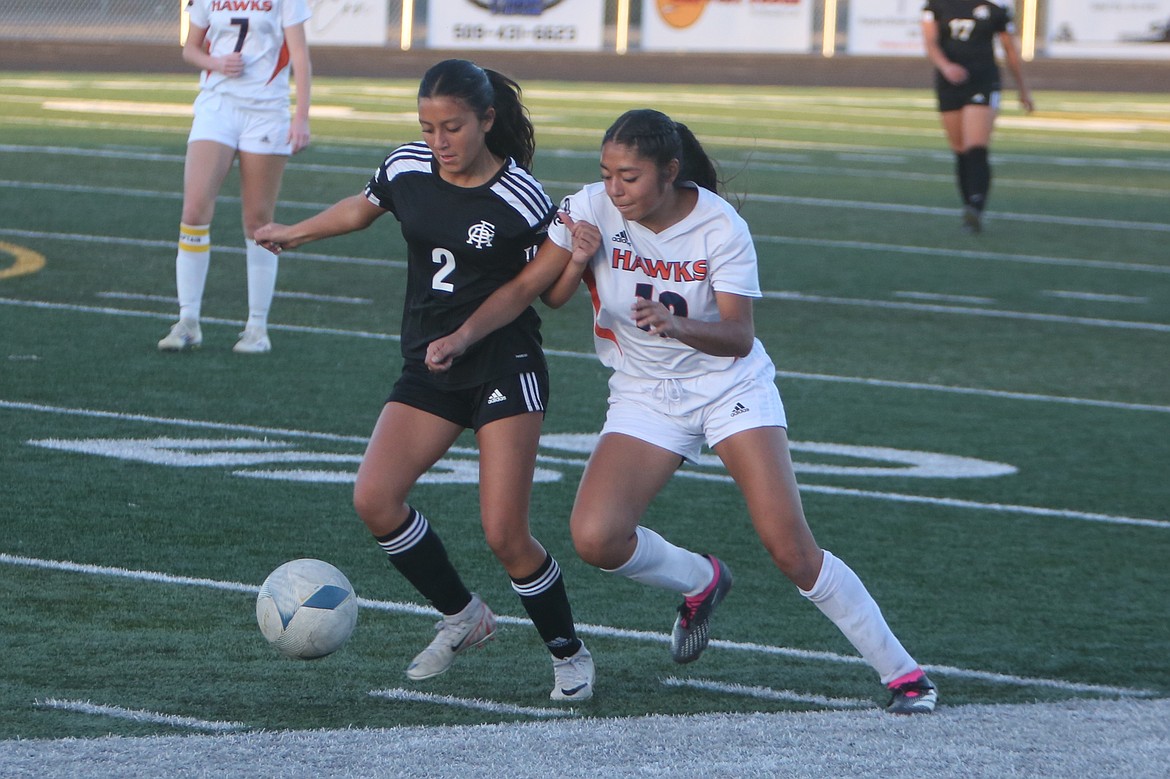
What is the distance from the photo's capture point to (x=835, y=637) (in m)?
5.82

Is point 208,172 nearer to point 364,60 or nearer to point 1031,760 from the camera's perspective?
point 1031,760

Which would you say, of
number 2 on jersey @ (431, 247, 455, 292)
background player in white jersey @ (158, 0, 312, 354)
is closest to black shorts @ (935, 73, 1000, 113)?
background player in white jersey @ (158, 0, 312, 354)

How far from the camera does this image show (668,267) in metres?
4.98

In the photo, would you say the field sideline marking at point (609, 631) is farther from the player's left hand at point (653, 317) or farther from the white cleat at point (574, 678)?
the player's left hand at point (653, 317)

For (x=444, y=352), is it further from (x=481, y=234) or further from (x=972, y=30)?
(x=972, y=30)

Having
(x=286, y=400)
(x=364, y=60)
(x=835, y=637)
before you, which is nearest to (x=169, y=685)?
(x=835, y=637)

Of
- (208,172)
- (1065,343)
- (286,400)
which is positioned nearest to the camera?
(286,400)

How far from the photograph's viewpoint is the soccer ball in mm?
5004

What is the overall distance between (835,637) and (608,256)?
4.85 ft

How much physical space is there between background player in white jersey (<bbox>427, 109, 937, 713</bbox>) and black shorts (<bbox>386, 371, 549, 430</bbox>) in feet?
0.63

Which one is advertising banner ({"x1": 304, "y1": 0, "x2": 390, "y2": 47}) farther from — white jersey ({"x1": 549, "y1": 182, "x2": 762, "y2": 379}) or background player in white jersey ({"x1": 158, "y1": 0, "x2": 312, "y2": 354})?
white jersey ({"x1": 549, "y1": 182, "x2": 762, "y2": 379})

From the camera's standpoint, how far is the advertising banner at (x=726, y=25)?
36875mm

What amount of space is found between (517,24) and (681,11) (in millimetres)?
3081

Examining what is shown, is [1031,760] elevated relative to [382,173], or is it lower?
lower
